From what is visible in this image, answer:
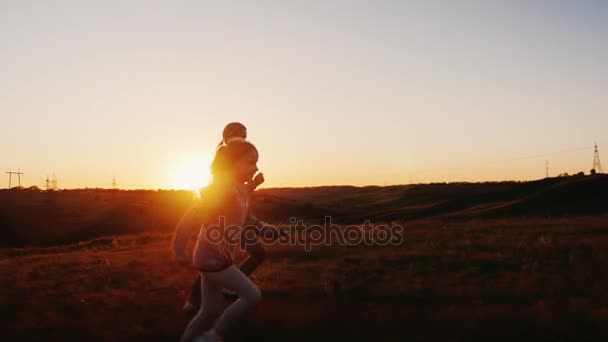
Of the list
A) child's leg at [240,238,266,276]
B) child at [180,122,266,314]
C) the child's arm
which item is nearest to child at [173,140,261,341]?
the child's arm

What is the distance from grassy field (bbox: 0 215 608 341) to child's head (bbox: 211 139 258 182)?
218cm

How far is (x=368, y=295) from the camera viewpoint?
33.0ft

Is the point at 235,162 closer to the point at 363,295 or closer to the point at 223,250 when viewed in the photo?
the point at 223,250

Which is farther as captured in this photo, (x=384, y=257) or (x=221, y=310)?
(x=384, y=257)

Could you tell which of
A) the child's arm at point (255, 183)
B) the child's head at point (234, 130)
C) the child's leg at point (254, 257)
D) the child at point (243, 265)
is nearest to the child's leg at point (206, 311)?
the child's arm at point (255, 183)

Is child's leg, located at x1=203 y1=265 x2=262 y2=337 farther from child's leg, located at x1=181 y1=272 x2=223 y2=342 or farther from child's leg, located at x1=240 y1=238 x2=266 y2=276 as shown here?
child's leg, located at x1=240 y1=238 x2=266 y2=276

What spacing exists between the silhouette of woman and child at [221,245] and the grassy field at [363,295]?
4.15 ft

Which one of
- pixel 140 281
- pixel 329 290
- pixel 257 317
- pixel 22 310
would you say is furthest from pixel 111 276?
pixel 257 317

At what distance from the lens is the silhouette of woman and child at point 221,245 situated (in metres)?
5.41

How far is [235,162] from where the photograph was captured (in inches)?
221

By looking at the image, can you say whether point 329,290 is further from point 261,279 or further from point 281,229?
point 281,229

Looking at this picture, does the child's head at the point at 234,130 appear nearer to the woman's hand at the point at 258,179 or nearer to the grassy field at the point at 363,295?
the woman's hand at the point at 258,179

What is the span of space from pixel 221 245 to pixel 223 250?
7 centimetres

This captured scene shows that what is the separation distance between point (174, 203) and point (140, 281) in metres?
58.1
